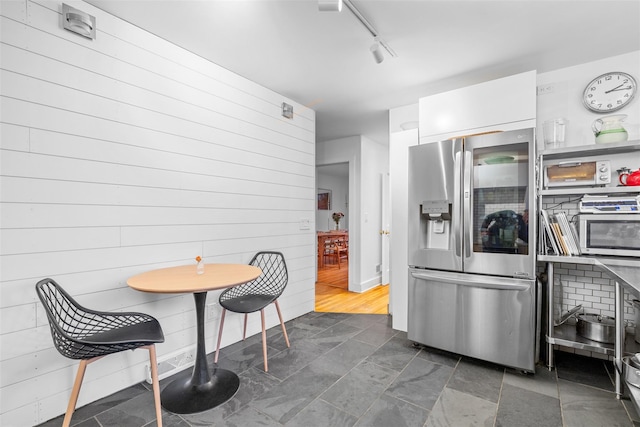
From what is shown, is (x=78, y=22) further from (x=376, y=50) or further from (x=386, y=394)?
(x=386, y=394)

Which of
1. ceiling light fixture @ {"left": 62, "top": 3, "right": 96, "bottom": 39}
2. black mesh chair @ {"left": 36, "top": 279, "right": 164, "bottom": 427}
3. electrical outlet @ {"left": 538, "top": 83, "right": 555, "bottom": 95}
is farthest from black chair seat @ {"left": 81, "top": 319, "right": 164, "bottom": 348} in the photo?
electrical outlet @ {"left": 538, "top": 83, "right": 555, "bottom": 95}

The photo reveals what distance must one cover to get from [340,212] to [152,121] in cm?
695

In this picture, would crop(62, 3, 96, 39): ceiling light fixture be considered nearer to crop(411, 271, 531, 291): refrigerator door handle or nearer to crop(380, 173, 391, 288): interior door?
crop(411, 271, 531, 291): refrigerator door handle

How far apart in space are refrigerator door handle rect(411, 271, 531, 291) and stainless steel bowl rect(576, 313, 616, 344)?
2.08 ft

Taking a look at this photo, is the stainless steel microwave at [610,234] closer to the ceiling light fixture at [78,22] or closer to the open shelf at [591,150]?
the open shelf at [591,150]

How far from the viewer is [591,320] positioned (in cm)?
230

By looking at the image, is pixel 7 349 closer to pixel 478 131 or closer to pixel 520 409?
pixel 520 409

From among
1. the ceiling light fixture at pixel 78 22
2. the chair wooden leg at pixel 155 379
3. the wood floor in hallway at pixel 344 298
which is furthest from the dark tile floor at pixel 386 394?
the ceiling light fixture at pixel 78 22

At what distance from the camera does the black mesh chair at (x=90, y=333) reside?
56.9 inches

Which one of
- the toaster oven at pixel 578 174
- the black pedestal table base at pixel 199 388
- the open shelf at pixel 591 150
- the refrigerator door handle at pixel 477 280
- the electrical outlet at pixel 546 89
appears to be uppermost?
the electrical outlet at pixel 546 89

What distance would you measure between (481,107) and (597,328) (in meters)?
2.00

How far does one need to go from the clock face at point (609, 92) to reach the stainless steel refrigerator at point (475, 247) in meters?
0.94

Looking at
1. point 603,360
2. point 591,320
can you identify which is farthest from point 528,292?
point 603,360

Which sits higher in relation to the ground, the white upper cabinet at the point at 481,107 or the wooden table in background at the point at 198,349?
the white upper cabinet at the point at 481,107
